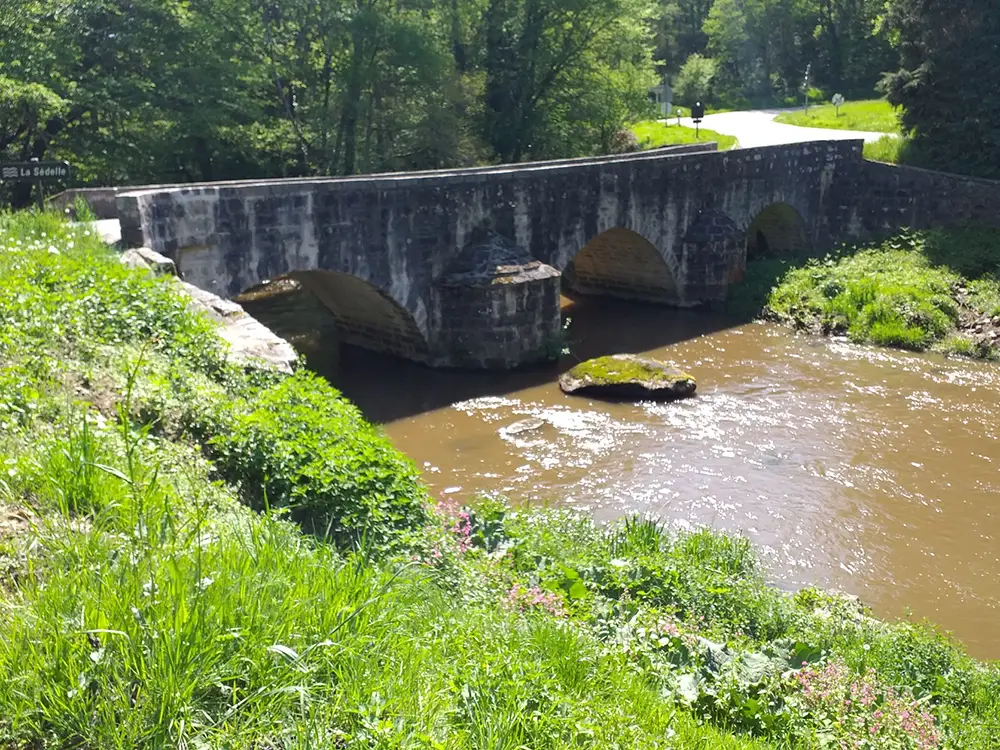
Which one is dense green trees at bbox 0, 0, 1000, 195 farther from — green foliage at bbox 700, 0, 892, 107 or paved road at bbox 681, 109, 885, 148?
green foliage at bbox 700, 0, 892, 107

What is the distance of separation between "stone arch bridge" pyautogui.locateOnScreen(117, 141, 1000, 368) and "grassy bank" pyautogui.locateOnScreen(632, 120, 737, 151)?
9398 millimetres

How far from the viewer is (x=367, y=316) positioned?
1812cm

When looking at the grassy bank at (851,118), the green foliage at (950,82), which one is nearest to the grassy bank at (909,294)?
the green foliage at (950,82)

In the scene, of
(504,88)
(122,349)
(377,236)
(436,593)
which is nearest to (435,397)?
(377,236)

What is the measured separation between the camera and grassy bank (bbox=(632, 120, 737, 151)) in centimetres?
3422

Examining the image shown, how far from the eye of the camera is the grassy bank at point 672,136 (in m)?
34.2

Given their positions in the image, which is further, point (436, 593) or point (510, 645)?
Result: point (436, 593)

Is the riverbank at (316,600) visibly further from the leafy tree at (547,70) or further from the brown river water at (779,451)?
the leafy tree at (547,70)

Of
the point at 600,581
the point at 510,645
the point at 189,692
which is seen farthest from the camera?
the point at 600,581

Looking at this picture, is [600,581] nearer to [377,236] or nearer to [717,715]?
[717,715]

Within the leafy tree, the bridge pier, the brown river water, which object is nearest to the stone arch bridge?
the bridge pier

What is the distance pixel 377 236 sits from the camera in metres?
16.0

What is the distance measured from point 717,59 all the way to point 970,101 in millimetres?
36349

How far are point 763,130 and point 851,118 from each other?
328cm
